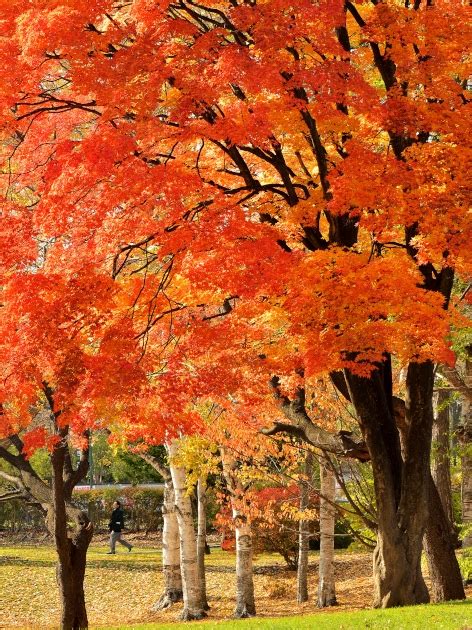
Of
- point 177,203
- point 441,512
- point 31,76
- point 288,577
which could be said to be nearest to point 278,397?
point 441,512

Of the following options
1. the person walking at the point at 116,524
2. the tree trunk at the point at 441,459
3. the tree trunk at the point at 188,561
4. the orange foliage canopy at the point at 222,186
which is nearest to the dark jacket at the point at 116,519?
the person walking at the point at 116,524

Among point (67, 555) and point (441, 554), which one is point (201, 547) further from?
point (441, 554)

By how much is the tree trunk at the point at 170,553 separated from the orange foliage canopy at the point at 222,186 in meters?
8.17

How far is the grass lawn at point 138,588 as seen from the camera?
18.3m

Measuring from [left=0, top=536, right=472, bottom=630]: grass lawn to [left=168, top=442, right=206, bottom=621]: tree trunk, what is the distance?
417mm

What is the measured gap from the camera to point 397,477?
37.4 ft

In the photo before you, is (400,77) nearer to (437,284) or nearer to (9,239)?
(437,284)

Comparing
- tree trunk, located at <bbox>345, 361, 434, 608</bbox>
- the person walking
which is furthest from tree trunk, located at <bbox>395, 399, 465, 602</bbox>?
the person walking

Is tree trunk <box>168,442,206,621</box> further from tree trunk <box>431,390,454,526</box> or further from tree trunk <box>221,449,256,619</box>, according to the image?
tree trunk <box>431,390,454,526</box>

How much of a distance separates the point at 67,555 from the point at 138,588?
1002 cm

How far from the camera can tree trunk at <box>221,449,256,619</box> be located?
17.6 metres

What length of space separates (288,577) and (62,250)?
53.0 ft

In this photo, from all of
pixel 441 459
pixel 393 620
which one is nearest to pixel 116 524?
pixel 441 459

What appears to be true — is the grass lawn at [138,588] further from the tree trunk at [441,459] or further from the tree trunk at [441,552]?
the tree trunk at [441,459]
